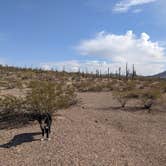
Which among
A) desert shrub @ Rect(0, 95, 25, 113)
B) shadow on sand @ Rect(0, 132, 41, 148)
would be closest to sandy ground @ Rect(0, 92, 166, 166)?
shadow on sand @ Rect(0, 132, 41, 148)

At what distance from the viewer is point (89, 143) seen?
1155cm

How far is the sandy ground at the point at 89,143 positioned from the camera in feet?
31.7

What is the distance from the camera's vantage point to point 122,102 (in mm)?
23422

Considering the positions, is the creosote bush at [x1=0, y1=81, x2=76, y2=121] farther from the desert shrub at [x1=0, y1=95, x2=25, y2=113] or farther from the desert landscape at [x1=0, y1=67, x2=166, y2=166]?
the desert landscape at [x1=0, y1=67, x2=166, y2=166]

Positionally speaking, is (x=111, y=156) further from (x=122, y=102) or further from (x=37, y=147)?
(x=122, y=102)

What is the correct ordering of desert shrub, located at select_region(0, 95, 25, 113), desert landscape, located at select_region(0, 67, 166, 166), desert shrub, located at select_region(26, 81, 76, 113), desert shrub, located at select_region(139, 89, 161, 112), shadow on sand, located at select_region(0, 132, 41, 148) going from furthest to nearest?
desert shrub, located at select_region(139, 89, 161, 112), desert shrub, located at select_region(0, 95, 25, 113), desert shrub, located at select_region(26, 81, 76, 113), shadow on sand, located at select_region(0, 132, 41, 148), desert landscape, located at select_region(0, 67, 166, 166)

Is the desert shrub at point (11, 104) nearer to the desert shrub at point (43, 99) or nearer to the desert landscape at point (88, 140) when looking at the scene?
the desert landscape at point (88, 140)

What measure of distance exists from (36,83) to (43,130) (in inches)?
173

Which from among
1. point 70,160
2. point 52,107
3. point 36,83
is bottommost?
point 70,160

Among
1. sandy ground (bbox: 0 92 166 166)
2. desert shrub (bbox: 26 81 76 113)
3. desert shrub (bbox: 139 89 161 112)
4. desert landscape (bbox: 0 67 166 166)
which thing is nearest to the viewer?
sandy ground (bbox: 0 92 166 166)

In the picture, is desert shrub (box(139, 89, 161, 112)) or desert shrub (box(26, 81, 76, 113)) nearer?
desert shrub (box(26, 81, 76, 113))

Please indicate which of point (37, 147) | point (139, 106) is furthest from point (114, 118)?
point (37, 147)

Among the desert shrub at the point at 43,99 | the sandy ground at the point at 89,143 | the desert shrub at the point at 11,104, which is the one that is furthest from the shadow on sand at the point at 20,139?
the desert shrub at the point at 11,104

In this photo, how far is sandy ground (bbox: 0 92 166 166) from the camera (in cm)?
966
